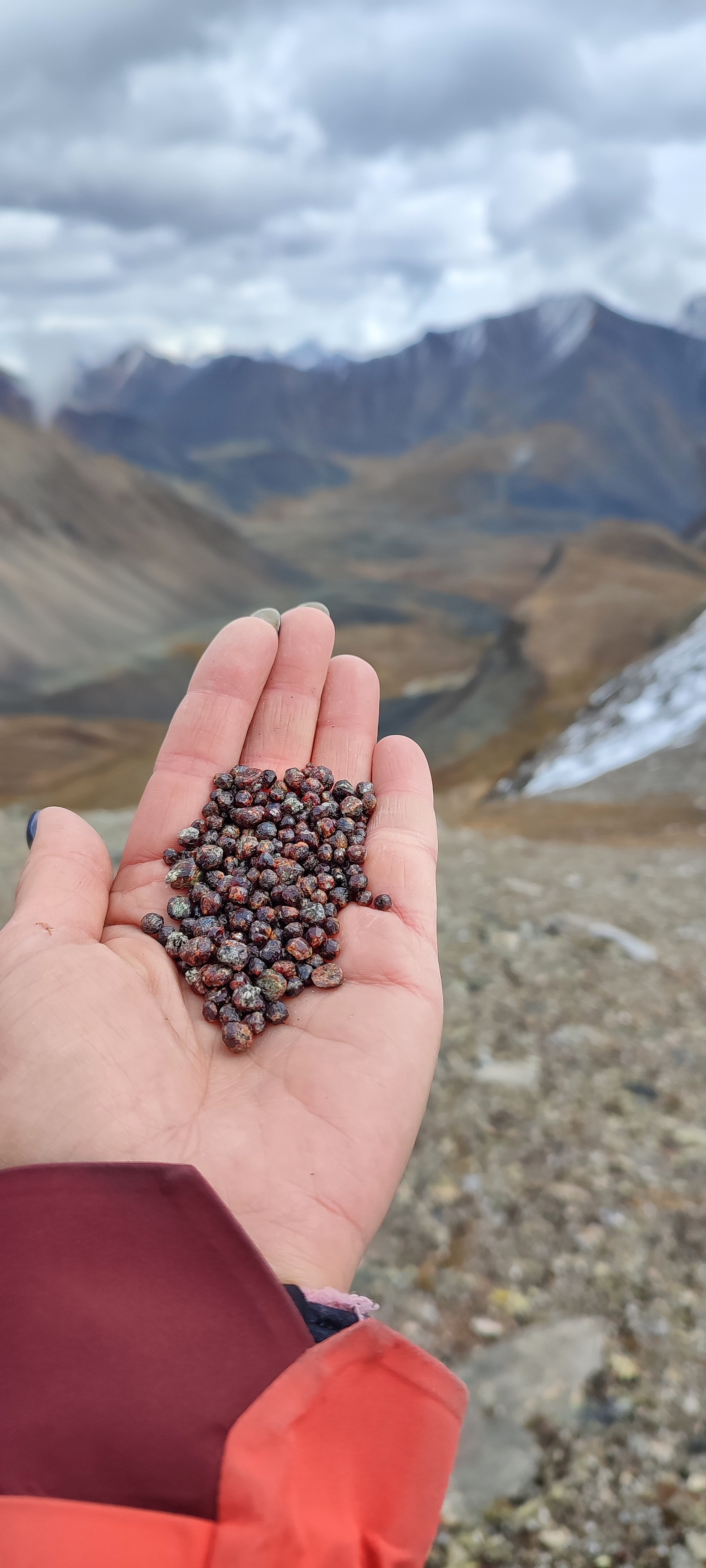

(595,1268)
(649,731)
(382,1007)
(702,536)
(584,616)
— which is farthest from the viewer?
(702,536)

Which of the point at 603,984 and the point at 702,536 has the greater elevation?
the point at 702,536

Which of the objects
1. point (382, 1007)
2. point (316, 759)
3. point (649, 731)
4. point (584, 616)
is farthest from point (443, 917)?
point (584, 616)

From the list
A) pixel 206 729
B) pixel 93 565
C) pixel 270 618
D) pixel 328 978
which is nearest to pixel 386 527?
pixel 93 565

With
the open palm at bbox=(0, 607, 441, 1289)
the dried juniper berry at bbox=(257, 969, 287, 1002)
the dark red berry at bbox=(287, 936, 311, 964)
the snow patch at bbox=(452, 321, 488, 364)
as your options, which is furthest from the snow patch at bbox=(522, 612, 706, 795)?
the snow patch at bbox=(452, 321, 488, 364)

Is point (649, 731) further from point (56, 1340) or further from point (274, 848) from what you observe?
point (56, 1340)

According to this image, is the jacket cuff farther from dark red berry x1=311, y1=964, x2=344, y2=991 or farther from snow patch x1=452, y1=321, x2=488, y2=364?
snow patch x1=452, y1=321, x2=488, y2=364

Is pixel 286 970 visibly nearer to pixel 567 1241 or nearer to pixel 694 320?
pixel 567 1241
